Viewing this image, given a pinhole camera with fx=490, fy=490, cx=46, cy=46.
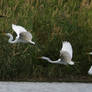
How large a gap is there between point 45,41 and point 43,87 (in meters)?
1.60

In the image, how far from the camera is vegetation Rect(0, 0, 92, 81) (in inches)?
350

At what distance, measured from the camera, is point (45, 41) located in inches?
364

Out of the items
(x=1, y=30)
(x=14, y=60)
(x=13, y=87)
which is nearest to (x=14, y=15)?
(x=1, y=30)

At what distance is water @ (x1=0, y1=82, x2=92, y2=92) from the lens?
7605 millimetres

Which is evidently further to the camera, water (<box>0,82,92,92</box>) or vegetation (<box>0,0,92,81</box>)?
vegetation (<box>0,0,92,81</box>)

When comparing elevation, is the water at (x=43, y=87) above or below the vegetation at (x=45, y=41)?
below

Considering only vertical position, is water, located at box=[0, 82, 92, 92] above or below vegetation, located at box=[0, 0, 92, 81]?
below

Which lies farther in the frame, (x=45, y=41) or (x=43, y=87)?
(x=45, y=41)

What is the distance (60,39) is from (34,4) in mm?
1436

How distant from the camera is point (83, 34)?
9359mm

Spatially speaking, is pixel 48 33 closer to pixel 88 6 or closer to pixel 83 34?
pixel 83 34

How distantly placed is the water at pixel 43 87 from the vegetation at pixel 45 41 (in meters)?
0.70

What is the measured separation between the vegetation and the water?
2.29ft

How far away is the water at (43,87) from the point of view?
7605mm
